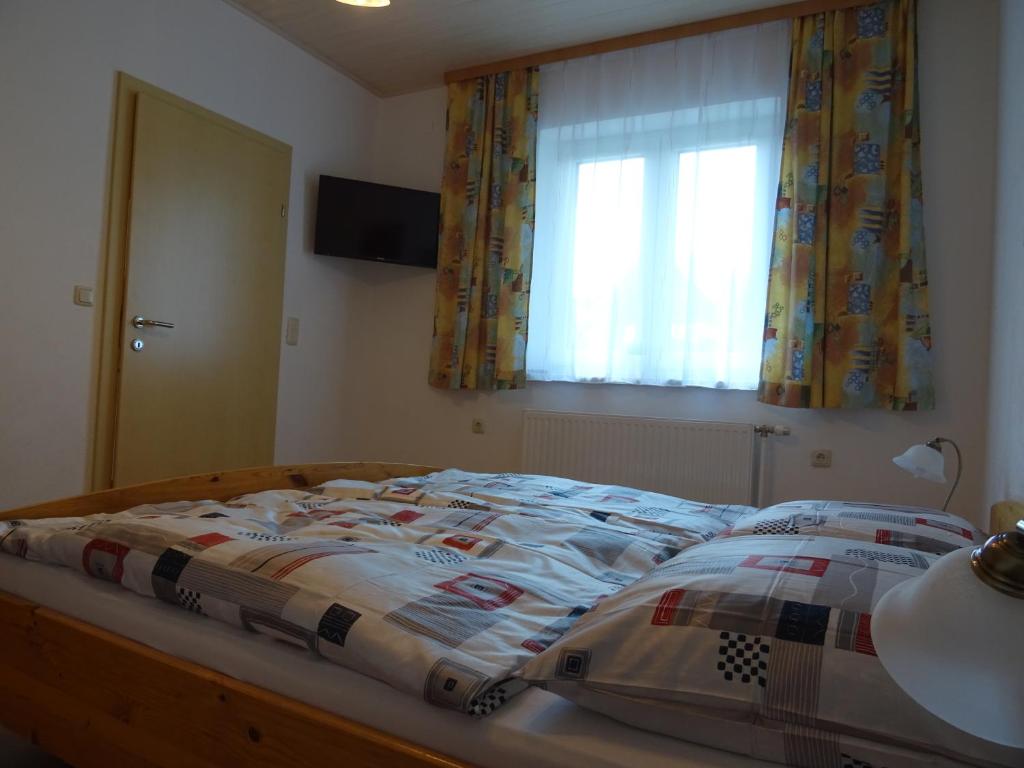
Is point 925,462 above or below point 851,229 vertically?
below

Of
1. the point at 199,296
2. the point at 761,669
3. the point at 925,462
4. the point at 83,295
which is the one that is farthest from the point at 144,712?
the point at 199,296

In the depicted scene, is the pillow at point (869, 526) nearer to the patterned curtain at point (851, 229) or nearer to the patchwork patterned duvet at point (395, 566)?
the patchwork patterned duvet at point (395, 566)

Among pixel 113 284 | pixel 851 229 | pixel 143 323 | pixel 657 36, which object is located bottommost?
pixel 143 323

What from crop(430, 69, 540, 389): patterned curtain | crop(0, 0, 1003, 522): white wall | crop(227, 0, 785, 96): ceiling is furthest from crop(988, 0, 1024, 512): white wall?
crop(430, 69, 540, 389): patterned curtain

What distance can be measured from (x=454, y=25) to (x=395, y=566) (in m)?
3.21

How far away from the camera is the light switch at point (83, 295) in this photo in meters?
2.90

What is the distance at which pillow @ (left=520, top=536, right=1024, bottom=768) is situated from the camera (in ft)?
2.42

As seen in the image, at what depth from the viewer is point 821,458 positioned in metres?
3.14

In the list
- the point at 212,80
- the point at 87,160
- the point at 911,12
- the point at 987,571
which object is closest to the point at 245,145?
the point at 212,80

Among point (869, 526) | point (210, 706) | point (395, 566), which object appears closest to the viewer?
point (210, 706)

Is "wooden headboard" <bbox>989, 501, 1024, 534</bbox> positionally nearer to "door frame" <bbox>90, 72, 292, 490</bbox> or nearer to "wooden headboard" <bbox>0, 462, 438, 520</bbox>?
"wooden headboard" <bbox>0, 462, 438, 520</bbox>

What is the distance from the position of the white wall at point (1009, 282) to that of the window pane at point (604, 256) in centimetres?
151

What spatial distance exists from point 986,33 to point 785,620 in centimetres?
318

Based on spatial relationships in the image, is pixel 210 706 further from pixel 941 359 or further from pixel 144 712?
pixel 941 359
